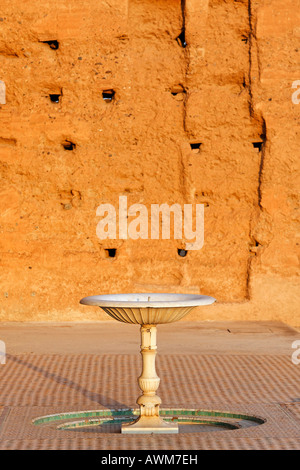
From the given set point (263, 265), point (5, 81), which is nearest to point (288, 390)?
point (263, 265)

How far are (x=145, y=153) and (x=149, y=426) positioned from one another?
23.2 feet

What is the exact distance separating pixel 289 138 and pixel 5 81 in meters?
4.44

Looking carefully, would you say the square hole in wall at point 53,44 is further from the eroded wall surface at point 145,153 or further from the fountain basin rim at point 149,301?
the fountain basin rim at point 149,301

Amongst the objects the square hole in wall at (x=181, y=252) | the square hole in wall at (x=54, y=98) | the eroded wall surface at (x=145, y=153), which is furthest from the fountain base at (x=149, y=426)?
the square hole in wall at (x=54, y=98)

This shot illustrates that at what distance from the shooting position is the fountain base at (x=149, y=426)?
5148 mm

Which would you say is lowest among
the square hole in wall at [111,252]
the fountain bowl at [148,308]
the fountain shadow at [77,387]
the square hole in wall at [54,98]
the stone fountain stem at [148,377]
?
the fountain shadow at [77,387]

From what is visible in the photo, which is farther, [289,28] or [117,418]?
[289,28]

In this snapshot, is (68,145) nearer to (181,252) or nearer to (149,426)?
(181,252)

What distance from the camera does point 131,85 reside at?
38.6 ft

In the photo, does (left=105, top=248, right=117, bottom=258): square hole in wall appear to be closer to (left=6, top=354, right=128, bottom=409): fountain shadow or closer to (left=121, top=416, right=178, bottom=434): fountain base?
(left=6, top=354, right=128, bottom=409): fountain shadow

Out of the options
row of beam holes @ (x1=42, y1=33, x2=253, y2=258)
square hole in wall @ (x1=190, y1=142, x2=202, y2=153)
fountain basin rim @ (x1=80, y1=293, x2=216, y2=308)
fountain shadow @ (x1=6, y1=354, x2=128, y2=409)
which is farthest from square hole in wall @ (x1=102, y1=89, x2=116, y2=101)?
fountain basin rim @ (x1=80, y1=293, x2=216, y2=308)

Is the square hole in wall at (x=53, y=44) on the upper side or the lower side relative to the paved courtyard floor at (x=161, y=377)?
upper

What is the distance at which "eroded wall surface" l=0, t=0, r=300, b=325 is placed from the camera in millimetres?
11508
